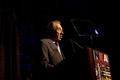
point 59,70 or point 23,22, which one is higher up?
point 23,22

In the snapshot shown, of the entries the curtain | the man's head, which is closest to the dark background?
the curtain

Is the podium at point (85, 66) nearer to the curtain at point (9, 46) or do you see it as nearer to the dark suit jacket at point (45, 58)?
the dark suit jacket at point (45, 58)

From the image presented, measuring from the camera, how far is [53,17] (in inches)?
145

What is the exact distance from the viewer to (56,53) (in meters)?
2.12

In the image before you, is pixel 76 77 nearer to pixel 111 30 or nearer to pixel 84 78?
pixel 84 78

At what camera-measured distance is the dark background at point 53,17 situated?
3072 millimetres

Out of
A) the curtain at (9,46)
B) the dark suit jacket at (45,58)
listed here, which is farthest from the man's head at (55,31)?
the curtain at (9,46)

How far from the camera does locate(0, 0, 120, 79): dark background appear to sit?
10.1 ft

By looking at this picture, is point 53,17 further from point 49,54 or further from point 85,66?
point 85,66

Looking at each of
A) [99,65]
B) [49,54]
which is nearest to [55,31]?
[49,54]

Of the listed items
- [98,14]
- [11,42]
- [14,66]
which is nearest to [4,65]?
[14,66]

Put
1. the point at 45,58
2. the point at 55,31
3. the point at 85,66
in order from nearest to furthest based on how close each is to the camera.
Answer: the point at 85,66
the point at 45,58
the point at 55,31

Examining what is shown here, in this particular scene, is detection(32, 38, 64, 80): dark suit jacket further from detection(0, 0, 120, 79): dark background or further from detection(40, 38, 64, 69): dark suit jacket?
detection(0, 0, 120, 79): dark background

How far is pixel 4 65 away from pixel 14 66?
0.16m
